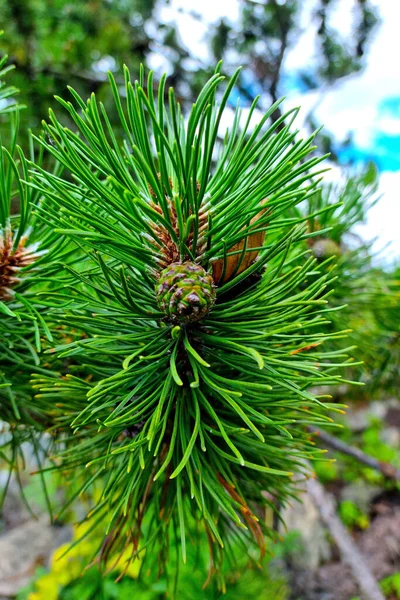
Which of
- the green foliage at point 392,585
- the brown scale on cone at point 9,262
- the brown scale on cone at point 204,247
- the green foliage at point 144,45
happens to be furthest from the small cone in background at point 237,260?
the green foliage at point 392,585

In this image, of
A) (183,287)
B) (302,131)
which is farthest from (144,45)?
(183,287)

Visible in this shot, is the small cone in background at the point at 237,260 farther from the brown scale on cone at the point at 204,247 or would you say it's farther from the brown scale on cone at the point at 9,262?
the brown scale on cone at the point at 9,262

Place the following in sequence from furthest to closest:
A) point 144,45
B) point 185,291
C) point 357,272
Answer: point 144,45
point 357,272
point 185,291


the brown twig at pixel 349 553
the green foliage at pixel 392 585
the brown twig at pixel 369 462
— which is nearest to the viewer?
the brown twig at pixel 349 553

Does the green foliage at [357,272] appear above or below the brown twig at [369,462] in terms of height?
above

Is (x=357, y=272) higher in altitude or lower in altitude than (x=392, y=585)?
higher

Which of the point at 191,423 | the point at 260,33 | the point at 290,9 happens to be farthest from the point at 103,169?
the point at 260,33

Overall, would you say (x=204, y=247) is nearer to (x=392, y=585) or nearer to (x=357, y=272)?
(x=357, y=272)
